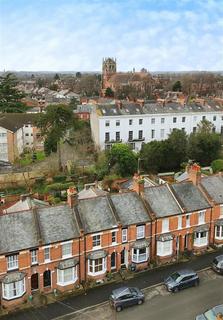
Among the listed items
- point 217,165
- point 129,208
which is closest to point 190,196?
point 129,208

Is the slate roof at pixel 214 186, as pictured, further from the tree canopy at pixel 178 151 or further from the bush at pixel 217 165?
the tree canopy at pixel 178 151

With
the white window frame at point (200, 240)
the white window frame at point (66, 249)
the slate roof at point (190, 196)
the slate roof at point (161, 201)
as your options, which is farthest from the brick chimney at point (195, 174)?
the white window frame at point (66, 249)

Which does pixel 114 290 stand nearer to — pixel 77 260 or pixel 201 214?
pixel 77 260

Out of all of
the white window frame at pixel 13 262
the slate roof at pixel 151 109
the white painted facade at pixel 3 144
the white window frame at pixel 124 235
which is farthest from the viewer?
the slate roof at pixel 151 109

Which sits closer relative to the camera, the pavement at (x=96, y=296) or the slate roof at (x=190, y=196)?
the pavement at (x=96, y=296)

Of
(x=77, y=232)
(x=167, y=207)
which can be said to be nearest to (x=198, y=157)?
(x=167, y=207)

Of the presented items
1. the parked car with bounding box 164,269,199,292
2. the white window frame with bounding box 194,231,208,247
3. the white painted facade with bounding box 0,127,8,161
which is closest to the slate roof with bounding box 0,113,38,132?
the white painted facade with bounding box 0,127,8,161
